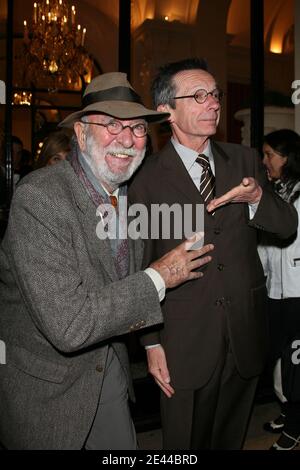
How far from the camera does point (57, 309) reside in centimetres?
148

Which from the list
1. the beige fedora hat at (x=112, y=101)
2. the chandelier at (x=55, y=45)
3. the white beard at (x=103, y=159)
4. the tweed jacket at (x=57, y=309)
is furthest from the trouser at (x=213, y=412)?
the chandelier at (x=55, y=45)

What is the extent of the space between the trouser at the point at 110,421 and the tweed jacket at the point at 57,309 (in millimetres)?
127

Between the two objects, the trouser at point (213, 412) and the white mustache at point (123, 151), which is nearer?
→ the white mustache at point (123, 151)

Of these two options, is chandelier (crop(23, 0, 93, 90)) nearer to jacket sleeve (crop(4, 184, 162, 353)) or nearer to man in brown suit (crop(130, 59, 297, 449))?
man in brown suit (crop(130, 59, 297, 449))

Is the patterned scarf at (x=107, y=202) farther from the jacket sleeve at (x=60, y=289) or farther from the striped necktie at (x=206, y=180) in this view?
the striped necktie at (x=206, y=180)

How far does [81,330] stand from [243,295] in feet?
2.89

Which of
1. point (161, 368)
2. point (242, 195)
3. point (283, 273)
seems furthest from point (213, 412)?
point (283, 273)

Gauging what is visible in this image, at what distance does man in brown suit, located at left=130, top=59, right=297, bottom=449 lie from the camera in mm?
2076

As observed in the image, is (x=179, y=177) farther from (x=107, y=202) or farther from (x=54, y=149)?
(x=54, y=149)

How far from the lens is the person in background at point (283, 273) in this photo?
10.2ft

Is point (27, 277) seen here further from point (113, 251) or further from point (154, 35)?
point (154, 35)

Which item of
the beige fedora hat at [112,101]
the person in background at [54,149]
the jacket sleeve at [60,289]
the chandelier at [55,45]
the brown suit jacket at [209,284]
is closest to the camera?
the jacket sleeve at [60,289]

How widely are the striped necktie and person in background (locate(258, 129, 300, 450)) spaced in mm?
1137

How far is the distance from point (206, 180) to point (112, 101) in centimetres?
54
